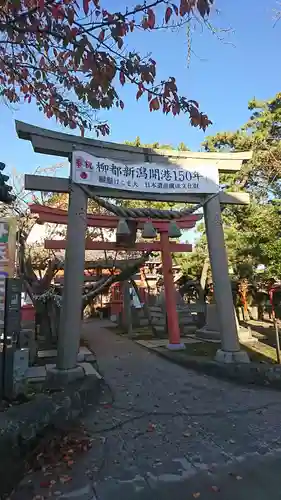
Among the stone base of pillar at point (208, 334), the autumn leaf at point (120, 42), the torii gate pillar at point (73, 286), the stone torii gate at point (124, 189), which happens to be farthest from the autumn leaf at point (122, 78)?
the stone base of pillar at point (208, 334)

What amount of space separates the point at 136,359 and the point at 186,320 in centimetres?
503

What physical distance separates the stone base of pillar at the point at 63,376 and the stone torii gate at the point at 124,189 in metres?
0.05

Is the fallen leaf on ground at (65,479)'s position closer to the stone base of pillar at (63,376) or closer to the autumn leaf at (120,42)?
the stone base of pillar at (63,376)

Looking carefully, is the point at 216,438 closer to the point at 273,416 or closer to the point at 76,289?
the point at 273,416

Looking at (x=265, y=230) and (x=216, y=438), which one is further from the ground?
(x=265, y=230)

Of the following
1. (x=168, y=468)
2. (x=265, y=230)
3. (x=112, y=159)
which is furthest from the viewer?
(x=265, y=230)

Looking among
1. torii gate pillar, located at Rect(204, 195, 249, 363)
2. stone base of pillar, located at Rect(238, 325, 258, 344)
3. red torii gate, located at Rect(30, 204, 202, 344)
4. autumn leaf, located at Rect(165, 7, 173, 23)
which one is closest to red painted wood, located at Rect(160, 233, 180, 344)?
red torii gate, located at Rect(30, 204, 202, 344)

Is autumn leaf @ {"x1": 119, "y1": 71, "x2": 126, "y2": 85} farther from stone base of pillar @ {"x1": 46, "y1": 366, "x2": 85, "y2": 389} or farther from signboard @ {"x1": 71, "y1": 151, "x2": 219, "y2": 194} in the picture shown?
stone base of pillar @ {"x1": 46, "y1": 366, "x2": 85, "y2": 389}

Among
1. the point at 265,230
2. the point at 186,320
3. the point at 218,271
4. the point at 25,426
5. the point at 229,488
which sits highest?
the point at 265,230

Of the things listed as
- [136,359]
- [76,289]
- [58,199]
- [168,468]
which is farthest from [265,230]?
[168,468]

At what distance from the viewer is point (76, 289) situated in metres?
6.68

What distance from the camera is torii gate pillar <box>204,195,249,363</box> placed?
742 centimetres

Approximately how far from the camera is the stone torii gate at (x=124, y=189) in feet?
21.7

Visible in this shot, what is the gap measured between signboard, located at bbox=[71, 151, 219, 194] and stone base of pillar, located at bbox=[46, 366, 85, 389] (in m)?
3.36
